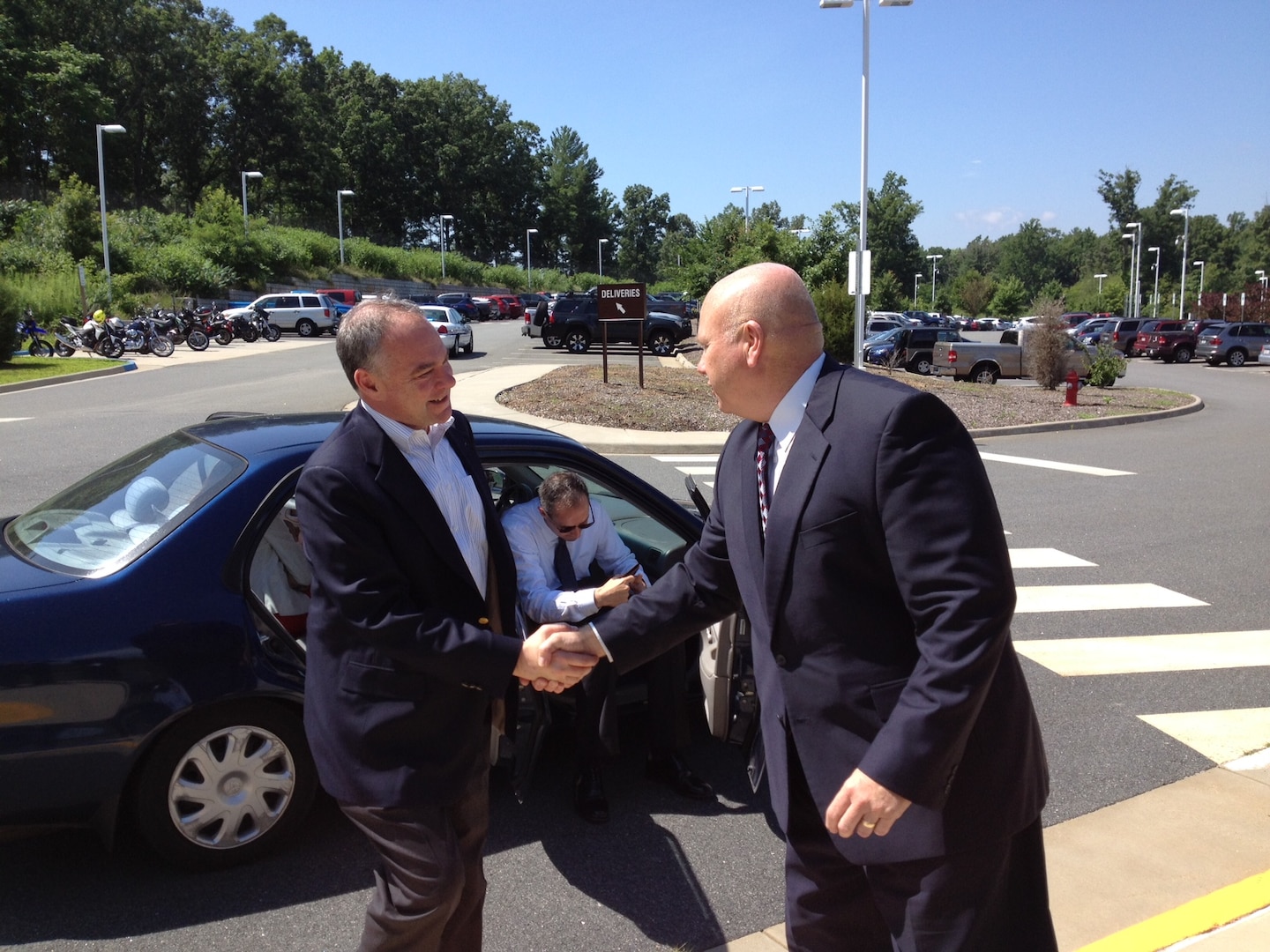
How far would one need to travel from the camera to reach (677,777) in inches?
158

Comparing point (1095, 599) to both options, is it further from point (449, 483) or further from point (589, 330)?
point (589, 330)

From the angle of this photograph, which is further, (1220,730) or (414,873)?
(1220,730)

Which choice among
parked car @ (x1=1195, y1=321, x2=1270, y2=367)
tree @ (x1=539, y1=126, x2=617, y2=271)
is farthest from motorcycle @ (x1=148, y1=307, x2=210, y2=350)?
tree @ (x1=539, y1=126, x2=617, y2=271)

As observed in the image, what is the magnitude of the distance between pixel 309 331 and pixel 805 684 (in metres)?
44.3

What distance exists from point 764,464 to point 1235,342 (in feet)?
147

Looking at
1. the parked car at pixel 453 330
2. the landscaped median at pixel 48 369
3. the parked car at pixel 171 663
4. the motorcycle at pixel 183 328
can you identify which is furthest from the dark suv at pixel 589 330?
the parked car at pixel 171 663

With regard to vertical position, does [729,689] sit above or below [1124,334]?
below

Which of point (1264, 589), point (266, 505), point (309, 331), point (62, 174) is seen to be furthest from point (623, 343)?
point (62, 174)

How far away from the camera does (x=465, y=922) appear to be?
2.44 metres

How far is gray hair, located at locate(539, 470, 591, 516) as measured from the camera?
152 inches

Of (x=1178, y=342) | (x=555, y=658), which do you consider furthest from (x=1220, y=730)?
(x=1178, y=342)

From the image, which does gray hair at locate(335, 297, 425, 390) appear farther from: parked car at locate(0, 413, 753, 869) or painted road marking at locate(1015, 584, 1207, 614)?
painted road marking at locate(1015, 584, 1207, 614)

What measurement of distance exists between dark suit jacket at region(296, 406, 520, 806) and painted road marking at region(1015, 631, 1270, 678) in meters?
4.38

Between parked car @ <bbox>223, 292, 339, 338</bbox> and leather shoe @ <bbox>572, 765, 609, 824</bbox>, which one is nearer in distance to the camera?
leather shoe @ <bbox>572, 765, 609, 824</bbox>
